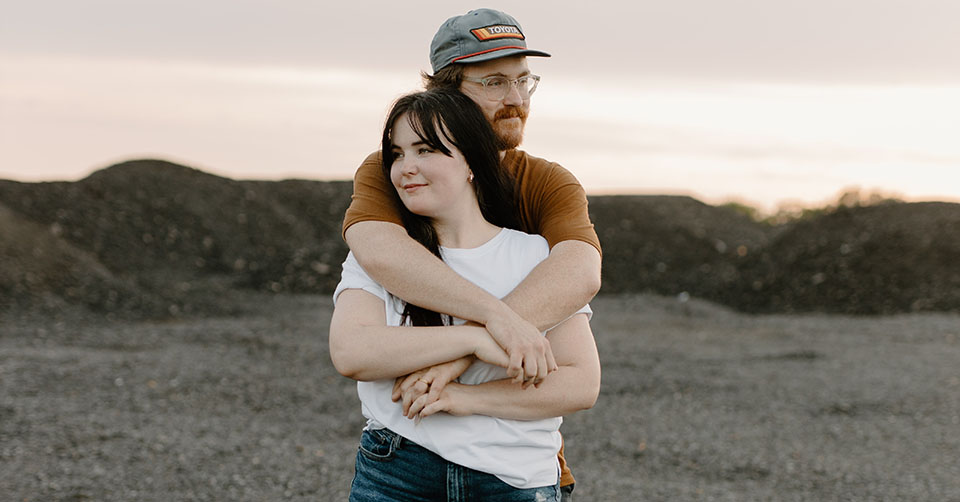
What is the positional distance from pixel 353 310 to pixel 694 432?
16.4ft

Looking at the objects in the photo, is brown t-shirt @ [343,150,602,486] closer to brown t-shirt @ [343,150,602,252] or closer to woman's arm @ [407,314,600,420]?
brown t-shirt @ [343,150,602,252]

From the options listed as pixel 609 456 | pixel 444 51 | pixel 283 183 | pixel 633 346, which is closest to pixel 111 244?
pixel 283 183

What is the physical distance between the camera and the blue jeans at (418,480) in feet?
6.31

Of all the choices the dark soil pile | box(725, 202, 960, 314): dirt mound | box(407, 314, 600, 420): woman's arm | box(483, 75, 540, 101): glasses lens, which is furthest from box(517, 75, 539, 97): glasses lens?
box(725, 202, 960, 314): dirt mound

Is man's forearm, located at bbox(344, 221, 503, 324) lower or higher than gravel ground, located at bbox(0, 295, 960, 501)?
higher

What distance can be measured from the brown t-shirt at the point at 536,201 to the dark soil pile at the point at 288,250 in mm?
9284

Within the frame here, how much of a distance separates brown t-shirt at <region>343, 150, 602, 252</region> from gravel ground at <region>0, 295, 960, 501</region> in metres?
2.99

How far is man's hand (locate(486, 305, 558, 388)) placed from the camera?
6.20 feet

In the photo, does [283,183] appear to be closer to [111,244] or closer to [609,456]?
[111,244]

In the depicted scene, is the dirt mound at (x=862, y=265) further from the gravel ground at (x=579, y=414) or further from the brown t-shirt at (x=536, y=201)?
the brown t-shirt at (x=536, y=201)

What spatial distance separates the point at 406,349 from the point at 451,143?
1.51 feet

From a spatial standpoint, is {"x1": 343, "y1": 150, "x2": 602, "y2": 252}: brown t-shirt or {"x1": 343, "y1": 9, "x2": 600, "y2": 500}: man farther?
{"x1": 343, "y1": 150, "x2": 602, "y2": 252}: brown t-shirt

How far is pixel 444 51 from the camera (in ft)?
9.03

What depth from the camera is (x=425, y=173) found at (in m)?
2.00
